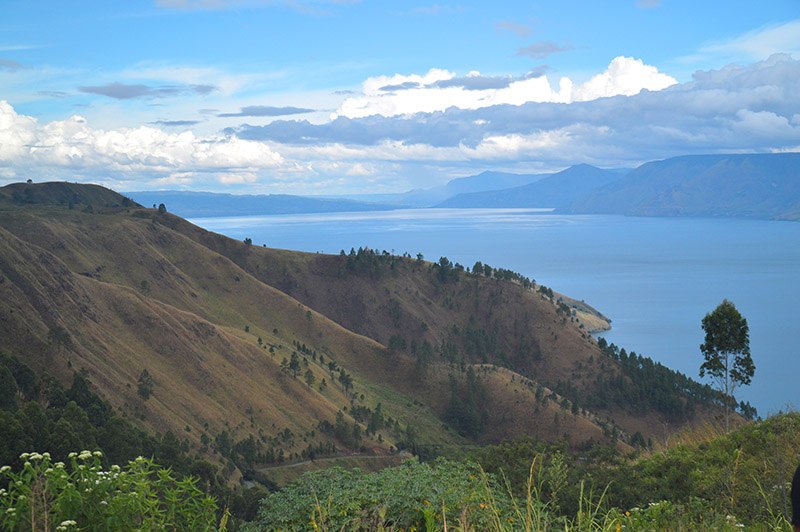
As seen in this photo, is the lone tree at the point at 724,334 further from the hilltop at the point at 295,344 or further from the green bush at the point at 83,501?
the green bush at the point at 83,501

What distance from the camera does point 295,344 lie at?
96.6 meters

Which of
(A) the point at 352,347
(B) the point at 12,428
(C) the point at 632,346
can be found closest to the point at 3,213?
(A) the point at 352,347

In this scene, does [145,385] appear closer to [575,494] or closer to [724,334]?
[724,334]

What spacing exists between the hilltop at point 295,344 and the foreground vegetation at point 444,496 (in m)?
43.5

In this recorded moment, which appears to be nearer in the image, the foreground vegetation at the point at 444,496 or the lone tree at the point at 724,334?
the foreground vegetation at the point at 444,496

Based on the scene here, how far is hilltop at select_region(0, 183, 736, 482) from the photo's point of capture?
59312 millimetres

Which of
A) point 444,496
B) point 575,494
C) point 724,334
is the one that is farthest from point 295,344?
point 444,496

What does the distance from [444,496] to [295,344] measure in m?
88.9

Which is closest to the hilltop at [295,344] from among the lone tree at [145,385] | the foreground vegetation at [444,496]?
the lone tree at [145,385]

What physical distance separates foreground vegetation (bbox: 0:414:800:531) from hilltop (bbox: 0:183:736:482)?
43.5 meters

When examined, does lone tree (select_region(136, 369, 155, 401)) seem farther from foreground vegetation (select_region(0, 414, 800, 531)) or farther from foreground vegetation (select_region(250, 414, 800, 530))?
foreground vegetation (select_region(0, 414, 800, 531))

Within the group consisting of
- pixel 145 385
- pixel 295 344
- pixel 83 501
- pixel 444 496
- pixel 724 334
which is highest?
pixel 83 501

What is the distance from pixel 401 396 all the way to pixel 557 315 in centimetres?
4209

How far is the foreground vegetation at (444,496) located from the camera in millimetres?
7344
